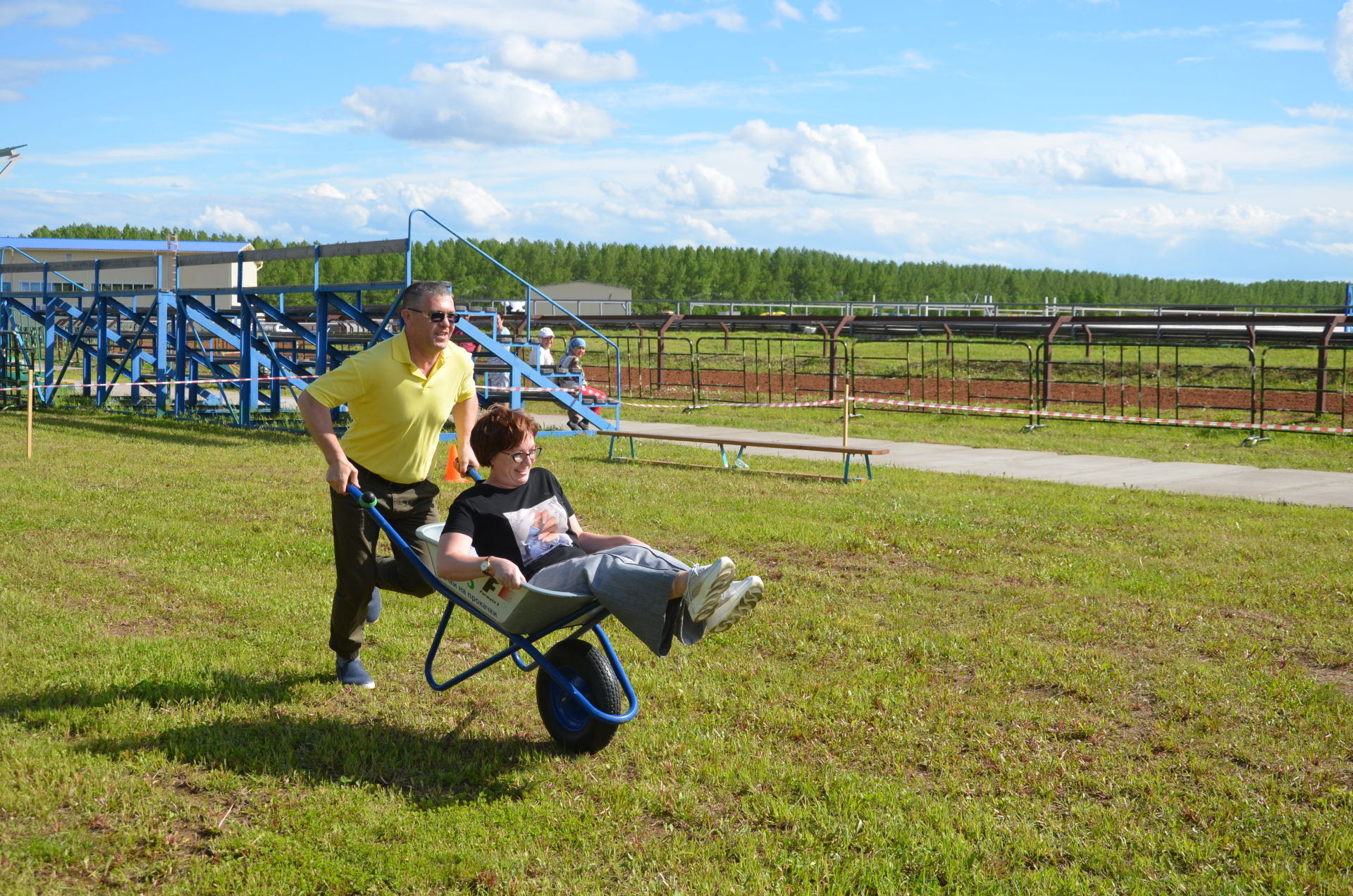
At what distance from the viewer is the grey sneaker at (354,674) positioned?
5586 mm

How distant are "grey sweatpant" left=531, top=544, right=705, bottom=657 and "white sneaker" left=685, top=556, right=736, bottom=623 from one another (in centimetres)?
6

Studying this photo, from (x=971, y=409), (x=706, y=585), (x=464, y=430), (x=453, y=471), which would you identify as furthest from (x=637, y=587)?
(x=971, y=409)

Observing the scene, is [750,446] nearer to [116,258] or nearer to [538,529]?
[538,529]

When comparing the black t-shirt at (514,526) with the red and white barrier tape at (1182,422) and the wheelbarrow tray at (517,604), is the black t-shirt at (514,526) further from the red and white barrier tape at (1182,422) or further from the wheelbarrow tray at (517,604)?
the red and white barrier tape at (1182,422)

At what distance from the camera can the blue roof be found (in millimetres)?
39781

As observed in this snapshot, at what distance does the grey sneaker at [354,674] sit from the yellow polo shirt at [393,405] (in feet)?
3.04

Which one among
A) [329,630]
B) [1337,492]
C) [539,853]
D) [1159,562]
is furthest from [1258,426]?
[539,853]

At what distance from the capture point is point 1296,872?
12.5 ft

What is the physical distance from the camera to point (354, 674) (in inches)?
221

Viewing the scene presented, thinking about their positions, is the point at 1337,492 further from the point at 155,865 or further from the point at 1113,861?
the point at 155,865

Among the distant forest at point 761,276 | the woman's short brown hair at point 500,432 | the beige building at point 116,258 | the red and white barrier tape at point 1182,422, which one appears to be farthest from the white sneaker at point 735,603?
the distant forest at point 761,276

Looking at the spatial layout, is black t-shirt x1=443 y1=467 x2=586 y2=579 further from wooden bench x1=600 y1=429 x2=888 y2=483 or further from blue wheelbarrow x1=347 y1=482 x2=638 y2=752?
wooden bench x1=600 y1=429 x2=888 y2=483

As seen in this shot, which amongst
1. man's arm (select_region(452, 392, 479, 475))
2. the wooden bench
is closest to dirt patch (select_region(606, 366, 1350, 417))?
the wooden bench

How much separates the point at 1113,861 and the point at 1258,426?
54.3 ft
